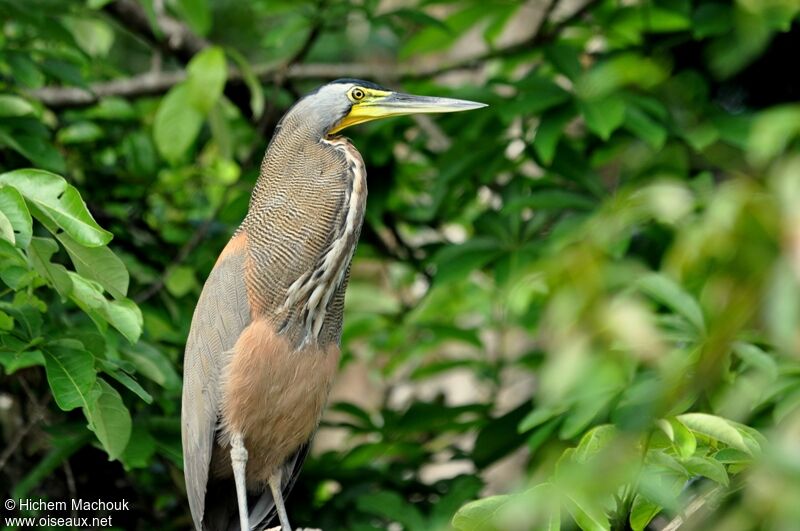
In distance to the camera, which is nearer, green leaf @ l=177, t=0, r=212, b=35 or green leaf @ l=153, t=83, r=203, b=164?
green leaf @ l=153, t=83, r=203, b=164

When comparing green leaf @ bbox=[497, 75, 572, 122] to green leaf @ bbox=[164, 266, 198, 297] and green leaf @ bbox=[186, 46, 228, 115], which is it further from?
green leaf @ bbox=[164, 266, 198, 297]

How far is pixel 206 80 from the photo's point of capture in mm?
3957

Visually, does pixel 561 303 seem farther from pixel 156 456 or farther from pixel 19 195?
pixel 156 456

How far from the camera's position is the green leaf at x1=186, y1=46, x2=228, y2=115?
395cm

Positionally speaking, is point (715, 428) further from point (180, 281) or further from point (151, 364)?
point (180, 281)

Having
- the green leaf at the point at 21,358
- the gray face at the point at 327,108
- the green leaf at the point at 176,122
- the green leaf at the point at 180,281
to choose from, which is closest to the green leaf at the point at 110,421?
the green leaf at the point at 21,358

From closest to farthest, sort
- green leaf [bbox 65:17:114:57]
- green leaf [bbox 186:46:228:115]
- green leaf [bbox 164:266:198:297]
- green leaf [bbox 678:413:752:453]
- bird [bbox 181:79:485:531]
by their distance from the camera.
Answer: green leaf [bbox 678:413:752:453] < bird [bbox 181:79:485:531] < green leaf [bbox 186:46:228:115] < green leaf [bbox 164:266:198:297] < green leaf [bbox 65:17:114:57]

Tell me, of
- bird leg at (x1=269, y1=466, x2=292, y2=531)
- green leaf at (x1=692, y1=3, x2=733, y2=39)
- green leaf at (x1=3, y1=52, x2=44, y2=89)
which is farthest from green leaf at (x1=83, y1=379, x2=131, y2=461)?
green leaf at (x1=692, y1=3, x2=733, y2=39)

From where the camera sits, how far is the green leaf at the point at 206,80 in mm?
3947

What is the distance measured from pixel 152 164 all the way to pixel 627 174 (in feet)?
6.77

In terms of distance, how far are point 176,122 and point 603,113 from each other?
1621 mm

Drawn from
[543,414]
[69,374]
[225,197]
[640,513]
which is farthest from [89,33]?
[640,513]

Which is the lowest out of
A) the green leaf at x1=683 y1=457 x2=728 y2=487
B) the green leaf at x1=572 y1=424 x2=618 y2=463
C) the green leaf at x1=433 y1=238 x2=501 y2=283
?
the green leaf at x1=433 y1=238 x2=501 y2=283

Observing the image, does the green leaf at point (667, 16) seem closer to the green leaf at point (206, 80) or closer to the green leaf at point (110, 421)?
the green leaf at point (206, 80)
